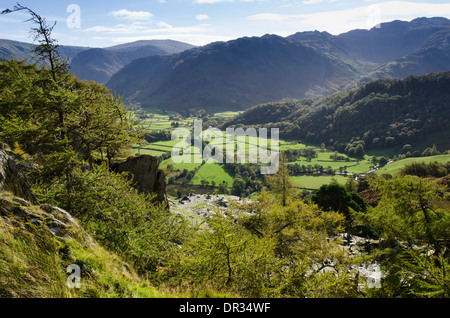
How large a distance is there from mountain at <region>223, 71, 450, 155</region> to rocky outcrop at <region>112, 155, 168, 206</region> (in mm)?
119320

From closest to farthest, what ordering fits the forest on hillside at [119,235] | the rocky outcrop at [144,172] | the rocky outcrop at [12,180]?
the forest on hillside at [119,235]
the rocky outcrop at [12,180]
the rocky outcrop at [144,172]

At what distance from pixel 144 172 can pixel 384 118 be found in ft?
534

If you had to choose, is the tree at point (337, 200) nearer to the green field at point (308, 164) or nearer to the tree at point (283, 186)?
the tree at point (283, 186)

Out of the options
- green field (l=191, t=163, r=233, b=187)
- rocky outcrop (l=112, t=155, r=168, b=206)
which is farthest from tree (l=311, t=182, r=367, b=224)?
green field (l=191, t=163, r=233, b=187)

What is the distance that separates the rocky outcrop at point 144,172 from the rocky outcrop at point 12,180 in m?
11.6

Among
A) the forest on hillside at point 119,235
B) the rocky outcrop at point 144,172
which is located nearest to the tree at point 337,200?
the forest on hillside at point 119,235

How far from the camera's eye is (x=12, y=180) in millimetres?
7766

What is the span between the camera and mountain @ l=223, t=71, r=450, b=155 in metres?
127

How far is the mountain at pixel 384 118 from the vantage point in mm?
127188

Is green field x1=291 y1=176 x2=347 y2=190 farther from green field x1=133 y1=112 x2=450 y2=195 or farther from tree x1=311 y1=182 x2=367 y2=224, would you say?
tree x1=311 y1=182 x2=367 y2=224

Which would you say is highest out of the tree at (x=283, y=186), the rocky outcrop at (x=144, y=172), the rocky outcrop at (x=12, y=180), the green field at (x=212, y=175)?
the rocky outcrop at (x=12, y=180)

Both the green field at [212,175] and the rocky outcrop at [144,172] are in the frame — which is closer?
the rocky outcrop at [144,172]
